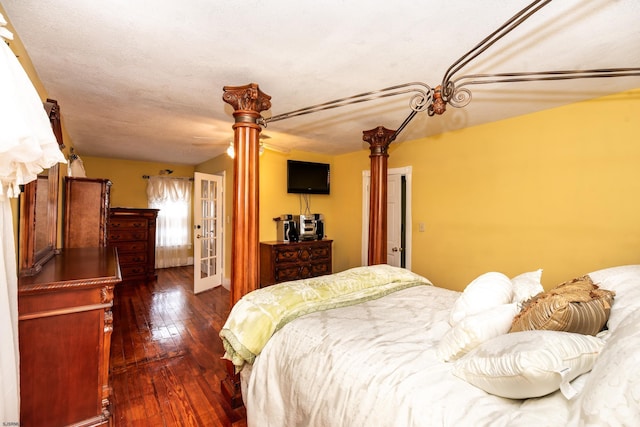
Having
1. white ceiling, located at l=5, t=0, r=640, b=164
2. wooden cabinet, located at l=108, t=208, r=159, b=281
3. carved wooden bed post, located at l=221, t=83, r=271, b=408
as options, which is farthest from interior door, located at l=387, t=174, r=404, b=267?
wooden cabinet, located at l=108, t=208, r=159, b=281

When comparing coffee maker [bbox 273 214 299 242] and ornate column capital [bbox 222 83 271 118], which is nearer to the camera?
ornate column capital [bbox 222 83 271 118]

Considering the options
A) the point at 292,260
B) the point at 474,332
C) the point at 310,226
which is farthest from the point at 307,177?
the point at 474,332

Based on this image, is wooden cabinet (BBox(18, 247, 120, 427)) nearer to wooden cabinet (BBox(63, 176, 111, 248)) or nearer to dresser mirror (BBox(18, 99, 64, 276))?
dresser mirror (BBox(18, 99, 64, 276))

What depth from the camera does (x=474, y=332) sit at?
3.64ft

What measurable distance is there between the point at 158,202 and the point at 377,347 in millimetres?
6517

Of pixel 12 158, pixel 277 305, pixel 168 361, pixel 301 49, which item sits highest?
pixel 301 49

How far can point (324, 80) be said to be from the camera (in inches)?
89.5

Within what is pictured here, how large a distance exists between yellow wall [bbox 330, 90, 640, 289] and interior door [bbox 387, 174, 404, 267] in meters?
0.29

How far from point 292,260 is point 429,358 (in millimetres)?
3339

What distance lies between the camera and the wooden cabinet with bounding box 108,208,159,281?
5.02 m

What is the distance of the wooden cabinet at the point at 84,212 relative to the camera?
3.26 meters

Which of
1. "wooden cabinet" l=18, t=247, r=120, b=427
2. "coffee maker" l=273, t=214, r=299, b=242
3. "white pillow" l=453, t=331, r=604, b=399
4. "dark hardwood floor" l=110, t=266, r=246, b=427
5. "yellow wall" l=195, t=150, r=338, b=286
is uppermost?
"yellow wall" l=195, t=150, r=338, b=286

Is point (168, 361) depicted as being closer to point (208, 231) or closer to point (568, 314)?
point (208, 231)

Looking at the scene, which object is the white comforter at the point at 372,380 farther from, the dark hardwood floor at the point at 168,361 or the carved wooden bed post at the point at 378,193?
the carved wooden bed post at the point at 378,193
